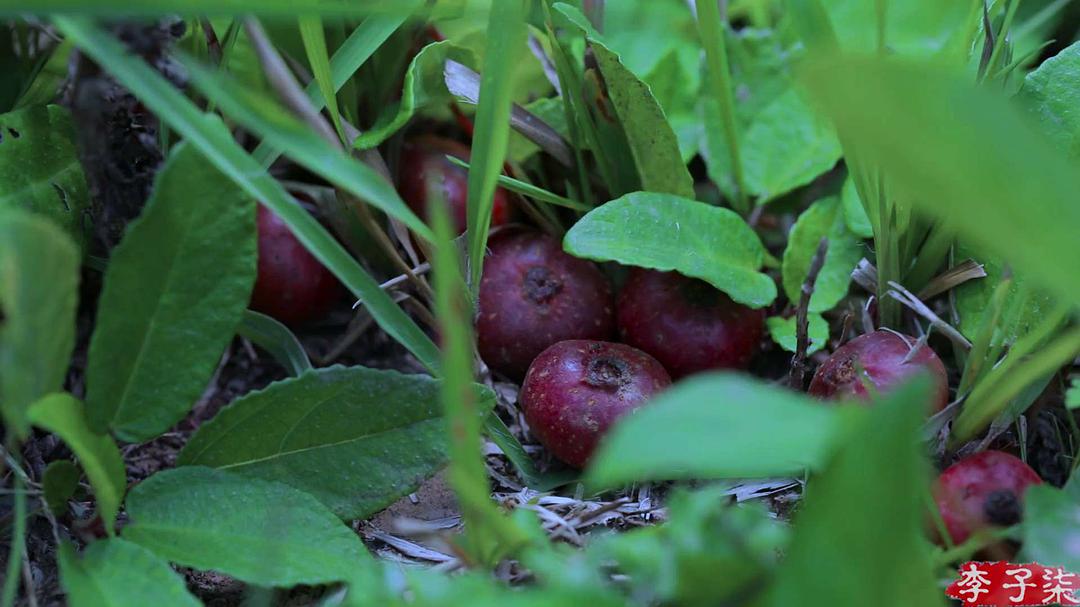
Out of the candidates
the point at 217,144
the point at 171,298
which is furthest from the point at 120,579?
the point at 217,144

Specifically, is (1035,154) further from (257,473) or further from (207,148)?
Answer: (257,473)

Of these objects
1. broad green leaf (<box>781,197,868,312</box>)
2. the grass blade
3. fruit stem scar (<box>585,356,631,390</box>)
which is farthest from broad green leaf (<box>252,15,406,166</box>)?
broad green leaf (<box>781,197,868,312</box>)

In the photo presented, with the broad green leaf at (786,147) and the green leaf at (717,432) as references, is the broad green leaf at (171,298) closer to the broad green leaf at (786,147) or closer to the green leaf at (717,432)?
the green leaf at (717,432)

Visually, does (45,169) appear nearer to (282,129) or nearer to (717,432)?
(282,129)

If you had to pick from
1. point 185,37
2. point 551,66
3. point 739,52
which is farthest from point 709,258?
point 185,37

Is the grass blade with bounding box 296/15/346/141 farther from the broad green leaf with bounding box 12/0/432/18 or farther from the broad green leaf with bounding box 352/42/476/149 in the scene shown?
the broad green leaf with bounding box 12/0/432/18
